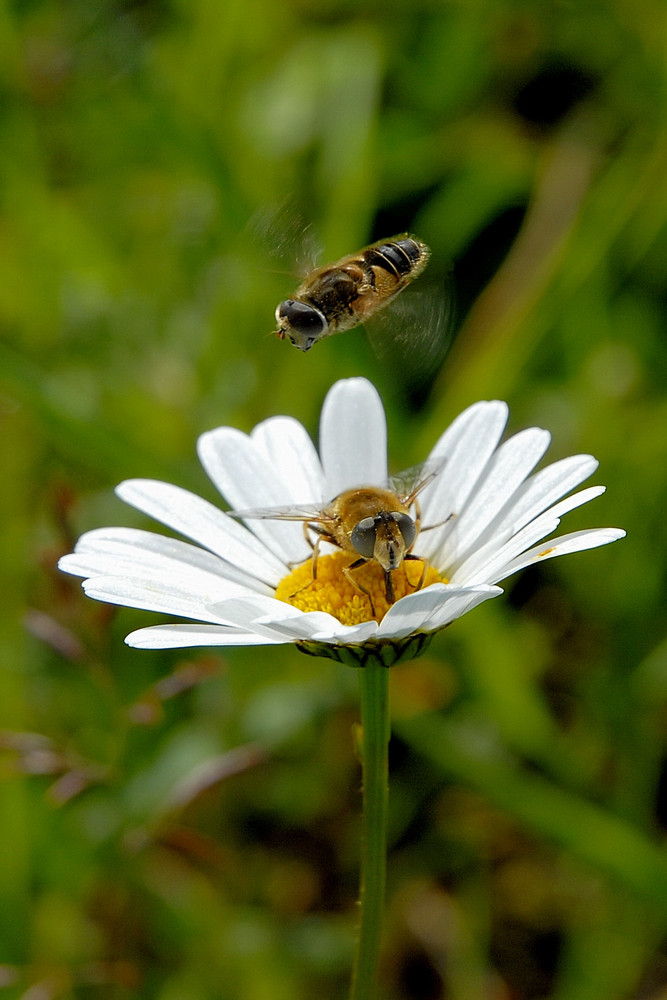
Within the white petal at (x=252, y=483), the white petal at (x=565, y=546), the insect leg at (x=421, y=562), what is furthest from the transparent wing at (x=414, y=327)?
the white petal at (x=565, y=546)

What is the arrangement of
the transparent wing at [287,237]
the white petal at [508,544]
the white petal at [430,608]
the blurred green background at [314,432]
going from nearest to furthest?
the white petal at [430,608], the white petal at [508,544], the transparent wing at [287,237], the blurred green background at [314,432]

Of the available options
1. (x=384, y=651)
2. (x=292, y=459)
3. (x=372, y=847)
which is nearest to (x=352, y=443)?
(x=292, y=459)

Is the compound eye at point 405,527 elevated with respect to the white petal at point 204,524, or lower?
lower

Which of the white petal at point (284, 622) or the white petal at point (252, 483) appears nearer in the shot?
the white petal at point (284, 622)

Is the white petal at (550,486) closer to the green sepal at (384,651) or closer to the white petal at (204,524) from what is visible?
the green sepal at (384,651)

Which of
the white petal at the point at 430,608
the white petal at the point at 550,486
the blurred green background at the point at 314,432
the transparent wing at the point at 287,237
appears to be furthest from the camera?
the blurred green background at the point at 314,432

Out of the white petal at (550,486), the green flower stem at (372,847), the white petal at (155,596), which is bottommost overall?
the green flower stem at (372,847)

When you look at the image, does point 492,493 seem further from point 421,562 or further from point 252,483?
point 252,483
